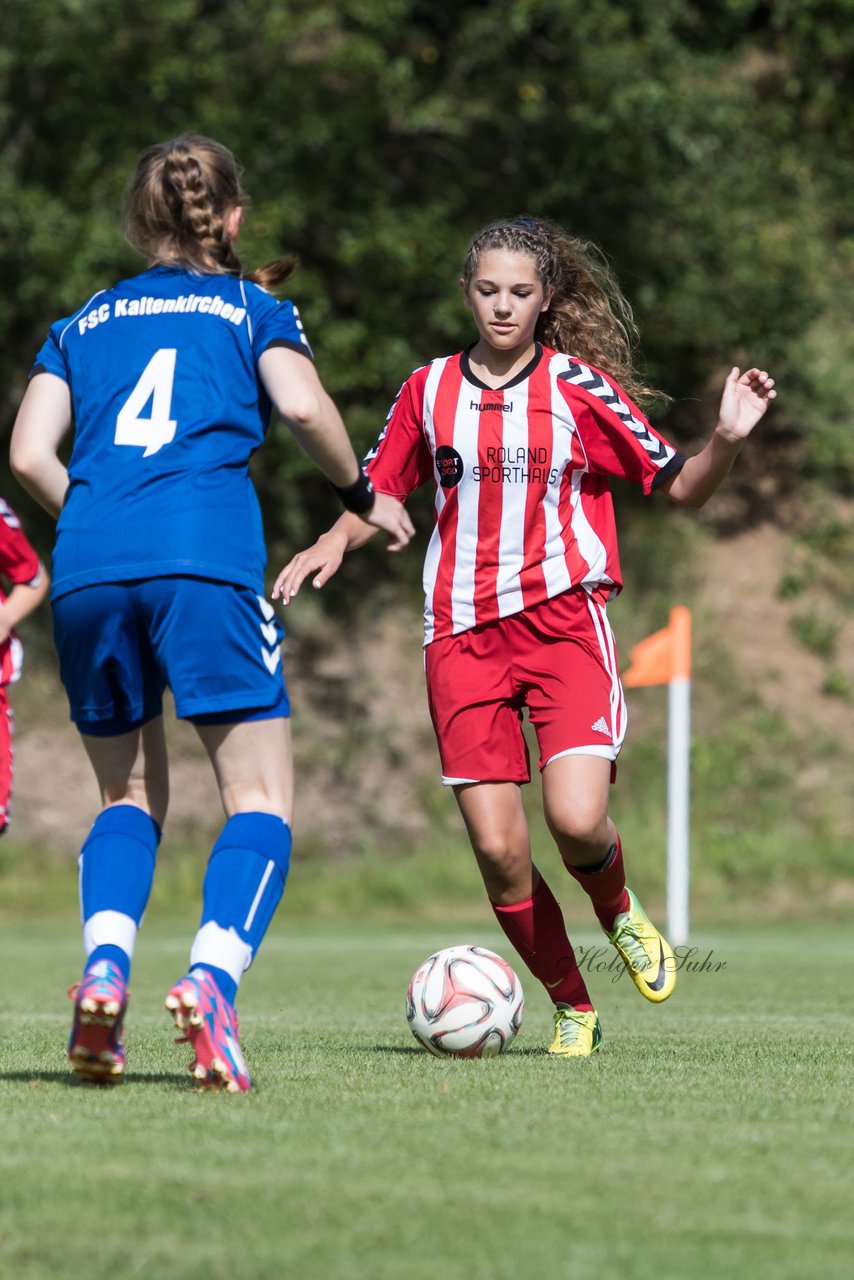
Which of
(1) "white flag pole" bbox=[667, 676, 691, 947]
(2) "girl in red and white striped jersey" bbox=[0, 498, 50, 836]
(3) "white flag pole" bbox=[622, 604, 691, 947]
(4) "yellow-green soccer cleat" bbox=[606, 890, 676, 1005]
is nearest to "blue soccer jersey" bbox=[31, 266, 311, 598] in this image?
(4) "yellow-green soccer cleat" bbox=[606, 890, 676, 1005]

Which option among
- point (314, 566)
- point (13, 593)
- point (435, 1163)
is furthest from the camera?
point (13, 593)

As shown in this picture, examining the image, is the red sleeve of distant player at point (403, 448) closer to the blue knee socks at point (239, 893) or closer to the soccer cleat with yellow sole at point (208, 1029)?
the blue knee socks at point (239, 893)

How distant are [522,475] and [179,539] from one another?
1.61 meters

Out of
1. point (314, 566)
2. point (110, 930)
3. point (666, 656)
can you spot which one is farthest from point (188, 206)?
point (666, 656)

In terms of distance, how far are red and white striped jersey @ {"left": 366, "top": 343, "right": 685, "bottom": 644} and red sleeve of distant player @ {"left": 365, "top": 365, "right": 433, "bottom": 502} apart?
12 mm

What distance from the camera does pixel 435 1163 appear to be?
9.09ft

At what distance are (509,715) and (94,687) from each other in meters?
1.58

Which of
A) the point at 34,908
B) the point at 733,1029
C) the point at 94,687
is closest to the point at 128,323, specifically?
the point at 94,687

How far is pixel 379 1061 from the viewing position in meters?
4.47

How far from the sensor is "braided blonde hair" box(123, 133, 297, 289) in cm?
378

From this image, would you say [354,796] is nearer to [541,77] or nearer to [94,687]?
[541,77]

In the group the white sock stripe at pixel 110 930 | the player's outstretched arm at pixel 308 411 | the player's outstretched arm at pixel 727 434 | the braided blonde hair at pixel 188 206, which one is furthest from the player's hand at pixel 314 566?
the player's outstretched arm at pixel 727 434

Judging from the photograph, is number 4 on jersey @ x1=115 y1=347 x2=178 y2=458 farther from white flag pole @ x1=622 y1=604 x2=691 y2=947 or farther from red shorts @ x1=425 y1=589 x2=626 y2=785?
white flag pole @ x1=622 y1=604 x2=691 y2=947

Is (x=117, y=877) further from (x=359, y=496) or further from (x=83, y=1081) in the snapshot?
(x=359, y=496)
